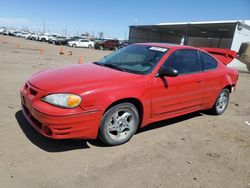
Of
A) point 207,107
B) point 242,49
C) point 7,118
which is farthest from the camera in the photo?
point 242,49

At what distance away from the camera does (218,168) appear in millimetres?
3824

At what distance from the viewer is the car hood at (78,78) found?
383 cm

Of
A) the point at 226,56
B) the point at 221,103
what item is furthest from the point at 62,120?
the point at 226,56

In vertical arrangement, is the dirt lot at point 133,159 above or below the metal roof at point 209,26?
below

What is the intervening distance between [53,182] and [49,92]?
4.04 feet

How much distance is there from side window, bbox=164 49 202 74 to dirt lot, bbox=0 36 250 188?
115 cm

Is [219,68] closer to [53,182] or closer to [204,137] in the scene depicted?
[204,137]

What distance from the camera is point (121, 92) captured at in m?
3.98

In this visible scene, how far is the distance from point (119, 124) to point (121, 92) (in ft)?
1.73

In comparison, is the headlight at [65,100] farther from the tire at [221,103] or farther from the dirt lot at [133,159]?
the tire at [221,103]

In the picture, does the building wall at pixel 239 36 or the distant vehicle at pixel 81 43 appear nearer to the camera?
the building wall at pixel 239 36

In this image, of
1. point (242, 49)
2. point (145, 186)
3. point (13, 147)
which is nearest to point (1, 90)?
point (13, 147)

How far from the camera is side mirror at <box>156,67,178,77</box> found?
4457 millimetres

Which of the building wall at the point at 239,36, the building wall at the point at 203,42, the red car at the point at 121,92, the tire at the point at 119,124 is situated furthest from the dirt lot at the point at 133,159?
the building wall at the point at 203,42
